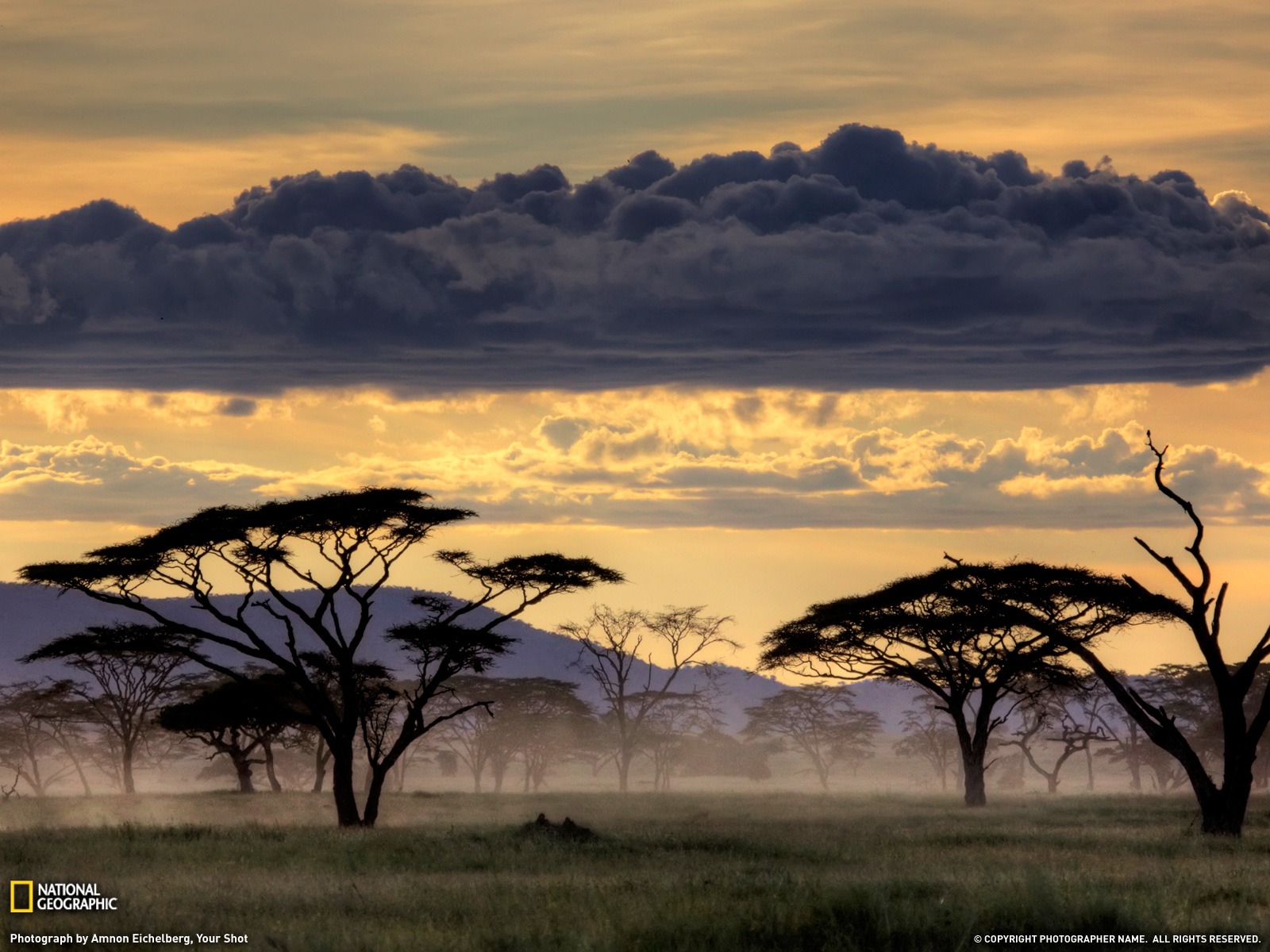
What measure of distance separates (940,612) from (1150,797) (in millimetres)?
14174

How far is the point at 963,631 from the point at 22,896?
122 ft

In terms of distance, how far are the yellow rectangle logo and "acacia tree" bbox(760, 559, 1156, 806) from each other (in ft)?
95.4

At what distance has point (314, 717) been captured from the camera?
41.3m

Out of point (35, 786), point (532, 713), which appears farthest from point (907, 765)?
point (35, 786)

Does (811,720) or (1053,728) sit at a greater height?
(1053,728)

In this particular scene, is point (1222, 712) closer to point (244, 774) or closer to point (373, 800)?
point (373, 800)

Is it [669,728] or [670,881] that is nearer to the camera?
[670,881]

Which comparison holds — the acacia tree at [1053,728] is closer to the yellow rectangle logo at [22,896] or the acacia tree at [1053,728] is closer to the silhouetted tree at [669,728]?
the silhouetted tree at [669,728]

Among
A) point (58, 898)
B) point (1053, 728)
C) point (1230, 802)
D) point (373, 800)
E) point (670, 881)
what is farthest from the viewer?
point (1053, 728)

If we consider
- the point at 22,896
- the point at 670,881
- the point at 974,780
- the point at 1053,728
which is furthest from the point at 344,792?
the point at 1053,728

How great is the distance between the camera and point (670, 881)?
74.3 ft

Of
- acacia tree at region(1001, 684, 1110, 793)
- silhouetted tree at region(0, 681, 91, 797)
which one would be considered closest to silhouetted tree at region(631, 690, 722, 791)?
acacia tree at region(1001, 684, 1110, 793)

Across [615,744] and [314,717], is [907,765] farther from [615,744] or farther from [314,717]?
[314,717]

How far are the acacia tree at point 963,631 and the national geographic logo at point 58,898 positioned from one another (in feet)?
95.2
